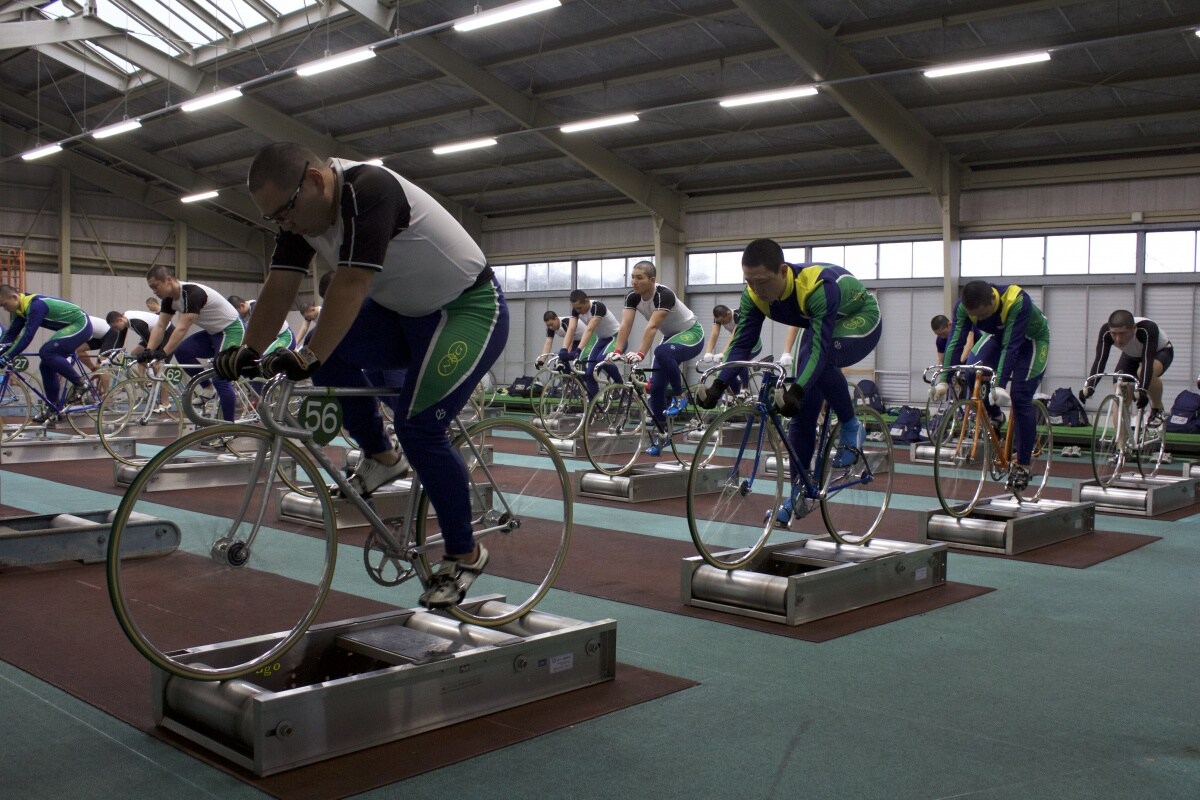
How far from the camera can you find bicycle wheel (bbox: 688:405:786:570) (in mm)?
4805

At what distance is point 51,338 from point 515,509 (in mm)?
8606

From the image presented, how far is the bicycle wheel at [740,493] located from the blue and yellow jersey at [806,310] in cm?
28

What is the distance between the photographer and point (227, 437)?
9.61 ft

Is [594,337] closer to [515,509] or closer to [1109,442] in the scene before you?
[1109,442]

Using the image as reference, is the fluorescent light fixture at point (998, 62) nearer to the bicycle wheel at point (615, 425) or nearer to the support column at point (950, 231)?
the support column at point (950, 231)

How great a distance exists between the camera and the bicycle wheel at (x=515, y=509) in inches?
148

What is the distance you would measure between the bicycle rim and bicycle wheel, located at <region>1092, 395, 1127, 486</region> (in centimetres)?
380

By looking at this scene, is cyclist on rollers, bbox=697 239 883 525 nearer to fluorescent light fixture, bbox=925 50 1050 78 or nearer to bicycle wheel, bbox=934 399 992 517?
bicycle wheel, bbox=934 399 992 517

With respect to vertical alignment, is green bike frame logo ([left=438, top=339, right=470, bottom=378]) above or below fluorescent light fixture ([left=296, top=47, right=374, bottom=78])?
below

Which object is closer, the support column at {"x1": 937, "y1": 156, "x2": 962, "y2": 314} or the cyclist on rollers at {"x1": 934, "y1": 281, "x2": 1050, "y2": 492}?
the cyclist on rollers at {"x1": 934, "y1": 281, "x2": 1050, "y2": 492}

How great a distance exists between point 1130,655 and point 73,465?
974 centimetres

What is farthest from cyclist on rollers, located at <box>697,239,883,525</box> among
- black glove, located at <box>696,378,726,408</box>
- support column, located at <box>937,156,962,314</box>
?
support column, located at <box>937,156,962,314</box>

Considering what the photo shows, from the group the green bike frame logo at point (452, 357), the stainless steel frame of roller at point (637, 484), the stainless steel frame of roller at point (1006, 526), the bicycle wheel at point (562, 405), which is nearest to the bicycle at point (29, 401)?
the bicycle wheel at point (562, 405)

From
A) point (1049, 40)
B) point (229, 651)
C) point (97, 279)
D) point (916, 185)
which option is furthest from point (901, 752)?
point (97, 279)
